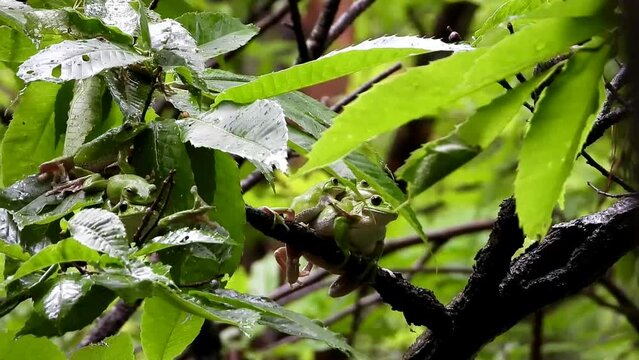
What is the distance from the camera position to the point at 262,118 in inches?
25.0

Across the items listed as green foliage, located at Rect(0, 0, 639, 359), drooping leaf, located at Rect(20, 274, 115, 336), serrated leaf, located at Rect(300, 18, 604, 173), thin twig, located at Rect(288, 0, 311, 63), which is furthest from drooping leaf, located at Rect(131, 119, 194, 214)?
thin twig, located at Rect(288, 0, 311, 63)

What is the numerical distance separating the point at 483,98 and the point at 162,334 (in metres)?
0.35

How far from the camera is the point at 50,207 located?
724 mm

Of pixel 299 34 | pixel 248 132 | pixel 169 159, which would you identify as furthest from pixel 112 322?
pixel 248 132

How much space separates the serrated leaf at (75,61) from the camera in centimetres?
64

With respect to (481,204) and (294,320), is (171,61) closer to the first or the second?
(294,320)

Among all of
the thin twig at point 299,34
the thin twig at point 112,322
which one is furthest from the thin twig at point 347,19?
the thin twig at point 112,322

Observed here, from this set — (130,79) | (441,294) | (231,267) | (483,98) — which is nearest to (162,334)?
(231,267)

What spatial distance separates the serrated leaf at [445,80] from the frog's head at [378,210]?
0.30m

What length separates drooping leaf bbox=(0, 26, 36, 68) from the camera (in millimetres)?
791

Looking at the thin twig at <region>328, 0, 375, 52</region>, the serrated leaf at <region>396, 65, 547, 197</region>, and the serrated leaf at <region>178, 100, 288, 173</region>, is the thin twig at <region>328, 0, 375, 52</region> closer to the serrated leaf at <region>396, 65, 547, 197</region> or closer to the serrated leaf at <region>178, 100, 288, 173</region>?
the serrated leaf at <region>178, 100, 288, 173</region>

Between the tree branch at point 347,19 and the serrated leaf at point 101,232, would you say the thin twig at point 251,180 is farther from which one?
the serrated leaf at point 101,232

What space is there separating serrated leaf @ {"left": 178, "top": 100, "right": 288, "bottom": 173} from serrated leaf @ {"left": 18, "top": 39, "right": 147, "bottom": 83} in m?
0.07

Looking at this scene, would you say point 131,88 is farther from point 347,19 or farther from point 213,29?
point 347,19
